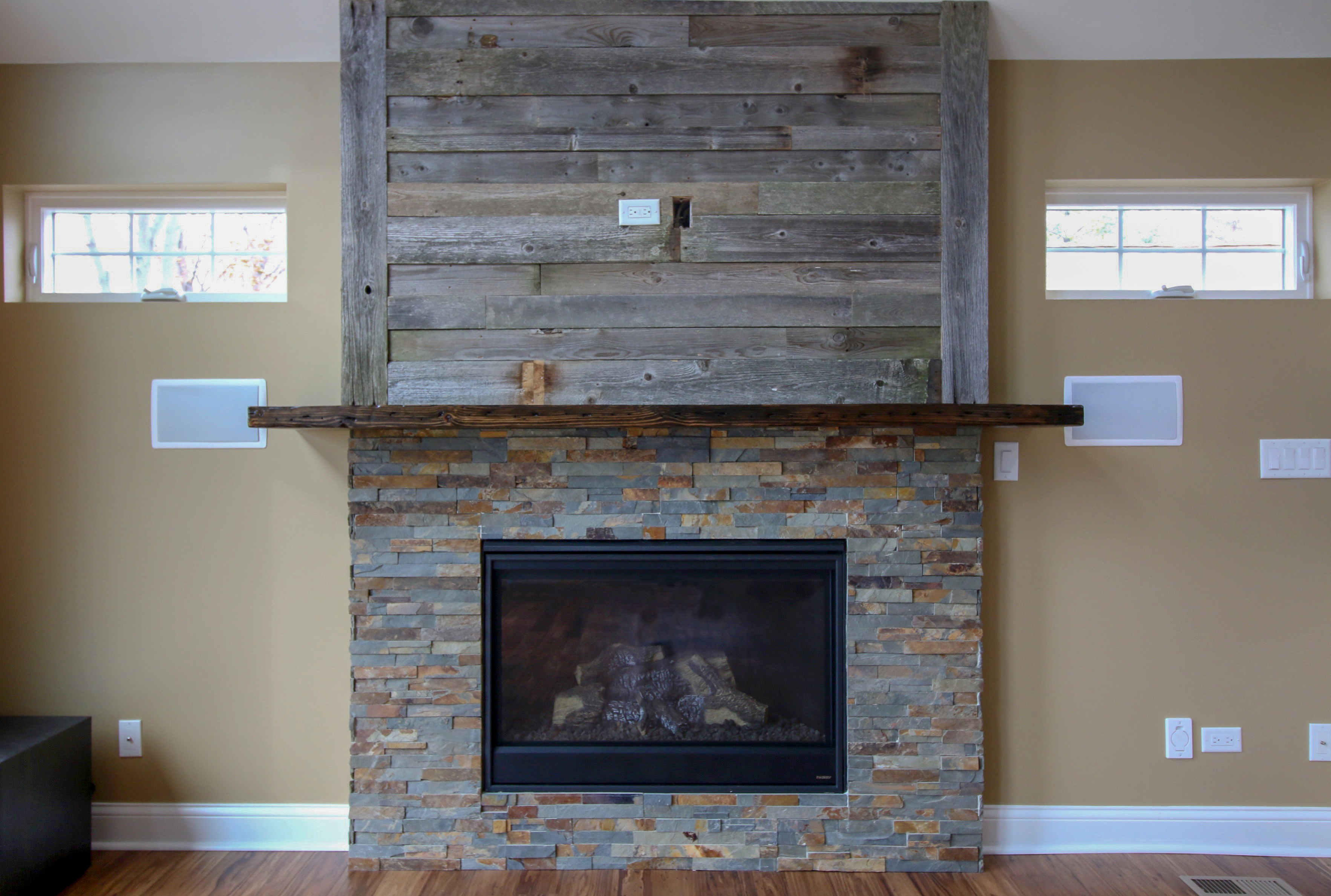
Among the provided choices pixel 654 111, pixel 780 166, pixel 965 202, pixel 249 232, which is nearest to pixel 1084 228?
pixel 965 202

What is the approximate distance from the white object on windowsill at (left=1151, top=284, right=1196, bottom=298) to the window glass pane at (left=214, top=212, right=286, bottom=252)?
2.69 m

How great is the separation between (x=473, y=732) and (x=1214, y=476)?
2.30 m

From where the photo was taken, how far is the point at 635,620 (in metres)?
2.10

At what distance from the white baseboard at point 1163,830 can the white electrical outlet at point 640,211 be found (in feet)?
6.48

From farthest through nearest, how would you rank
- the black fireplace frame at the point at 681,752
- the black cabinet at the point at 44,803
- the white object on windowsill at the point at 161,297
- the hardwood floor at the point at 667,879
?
the white object on windowsill at the point at 161,297
the black fireplace frame at the point at 681,752
the hardwood floor at the point at 667,879
the black cabinet at the point at 44,803

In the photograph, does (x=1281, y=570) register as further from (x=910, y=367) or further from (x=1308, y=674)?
(x=910, y=367)

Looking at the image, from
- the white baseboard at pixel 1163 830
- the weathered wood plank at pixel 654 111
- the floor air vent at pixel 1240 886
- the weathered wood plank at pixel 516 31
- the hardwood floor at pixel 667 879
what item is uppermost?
the weathered wood plank at pixel 516 31

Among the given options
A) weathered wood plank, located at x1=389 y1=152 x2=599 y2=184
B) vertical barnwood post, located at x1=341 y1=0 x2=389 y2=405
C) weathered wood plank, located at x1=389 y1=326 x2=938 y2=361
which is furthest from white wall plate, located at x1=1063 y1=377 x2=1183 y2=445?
vertical barnwood post, located at x1=341 y1=0 x2=389 y2=405

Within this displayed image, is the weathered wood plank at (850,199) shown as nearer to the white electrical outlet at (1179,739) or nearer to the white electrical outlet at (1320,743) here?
the white electrical outlet at (1179,739)

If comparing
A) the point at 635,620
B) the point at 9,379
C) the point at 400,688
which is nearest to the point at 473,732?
the point at 400,688

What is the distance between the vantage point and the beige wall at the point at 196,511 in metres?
2.12

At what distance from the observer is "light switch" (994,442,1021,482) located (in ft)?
6.88

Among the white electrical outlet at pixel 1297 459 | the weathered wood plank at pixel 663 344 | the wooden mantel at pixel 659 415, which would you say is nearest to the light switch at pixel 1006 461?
the wooden mantel at pixel 659 415

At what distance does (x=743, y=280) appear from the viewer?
1.99 m
